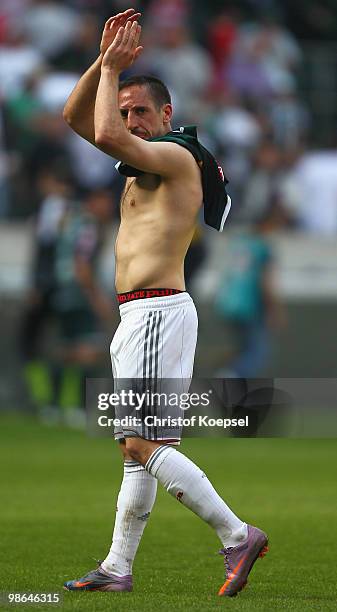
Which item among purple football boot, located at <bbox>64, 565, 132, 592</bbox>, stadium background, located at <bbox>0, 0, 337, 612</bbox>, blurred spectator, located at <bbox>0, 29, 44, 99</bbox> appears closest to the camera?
purple football boot, located at <bbox>64, 565, 132, 592</bbox>

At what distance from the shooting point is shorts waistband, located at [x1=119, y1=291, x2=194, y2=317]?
19.2 feet

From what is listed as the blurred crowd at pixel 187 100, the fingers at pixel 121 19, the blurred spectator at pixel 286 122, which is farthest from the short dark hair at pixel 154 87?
the blurred spectator at pixel 286 122

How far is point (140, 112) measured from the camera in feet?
19.5

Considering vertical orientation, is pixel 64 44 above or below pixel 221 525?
above

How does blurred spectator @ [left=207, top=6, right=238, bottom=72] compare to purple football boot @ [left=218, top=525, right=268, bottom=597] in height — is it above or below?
above

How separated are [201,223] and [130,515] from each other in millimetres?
9966

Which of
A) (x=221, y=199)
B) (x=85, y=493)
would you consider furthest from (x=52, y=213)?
(x=221, y=199)

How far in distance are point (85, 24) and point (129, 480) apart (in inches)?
502

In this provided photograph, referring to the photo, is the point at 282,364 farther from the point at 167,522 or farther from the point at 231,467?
the point at 167,522

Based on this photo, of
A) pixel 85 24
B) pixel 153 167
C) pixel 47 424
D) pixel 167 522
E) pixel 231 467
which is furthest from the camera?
pixel 85 24

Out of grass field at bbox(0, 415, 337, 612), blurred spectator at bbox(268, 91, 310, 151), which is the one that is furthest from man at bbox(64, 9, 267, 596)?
blurred spectator at bbox(268, 91, 310, 151)

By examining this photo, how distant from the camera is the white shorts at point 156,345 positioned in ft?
18.9

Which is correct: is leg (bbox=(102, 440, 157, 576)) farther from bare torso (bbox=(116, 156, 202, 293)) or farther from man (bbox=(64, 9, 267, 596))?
bare torso (bbox=(116, 156, 202, 293))

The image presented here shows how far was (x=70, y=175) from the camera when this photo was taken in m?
16.1
